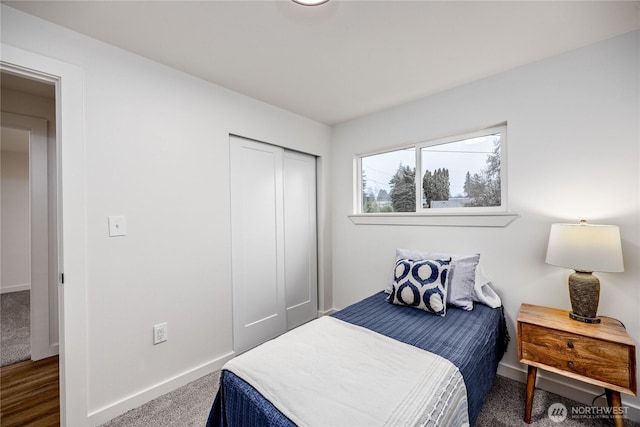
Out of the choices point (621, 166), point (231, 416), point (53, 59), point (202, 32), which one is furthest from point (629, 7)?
point (53, 59)

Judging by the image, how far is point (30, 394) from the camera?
1907 millimetres

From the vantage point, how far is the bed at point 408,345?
107 centimetres

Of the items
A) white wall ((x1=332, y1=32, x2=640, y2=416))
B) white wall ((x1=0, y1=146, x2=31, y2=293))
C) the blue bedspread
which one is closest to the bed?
the blue bedspread

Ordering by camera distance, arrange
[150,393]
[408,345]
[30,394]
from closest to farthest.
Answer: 1. [408,345]
2. [150,393]
3. [30,394]

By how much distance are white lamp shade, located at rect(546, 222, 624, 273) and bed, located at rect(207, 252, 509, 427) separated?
616 mm

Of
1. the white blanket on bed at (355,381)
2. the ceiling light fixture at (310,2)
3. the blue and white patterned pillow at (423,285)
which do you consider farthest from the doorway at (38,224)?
the blue and white patterned pillow at (423,285)

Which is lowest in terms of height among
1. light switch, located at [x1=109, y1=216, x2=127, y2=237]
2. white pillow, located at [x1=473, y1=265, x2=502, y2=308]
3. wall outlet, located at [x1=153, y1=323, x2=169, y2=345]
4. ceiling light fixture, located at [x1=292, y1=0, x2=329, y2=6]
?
wall outlet, located at [x1=153, y1=323, x2=169, y2=345]

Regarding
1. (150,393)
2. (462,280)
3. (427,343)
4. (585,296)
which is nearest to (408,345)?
(427,343)

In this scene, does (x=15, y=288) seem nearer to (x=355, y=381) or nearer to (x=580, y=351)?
(x=355, y=381)

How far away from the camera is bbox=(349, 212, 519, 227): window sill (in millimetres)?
2067

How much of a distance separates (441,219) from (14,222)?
6.71 metres

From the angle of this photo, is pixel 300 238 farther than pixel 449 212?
Yes

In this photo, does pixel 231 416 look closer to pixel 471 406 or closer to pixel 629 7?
pixel 471 406

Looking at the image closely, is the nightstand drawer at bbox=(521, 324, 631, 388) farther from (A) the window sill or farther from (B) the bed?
(A) the window sill
